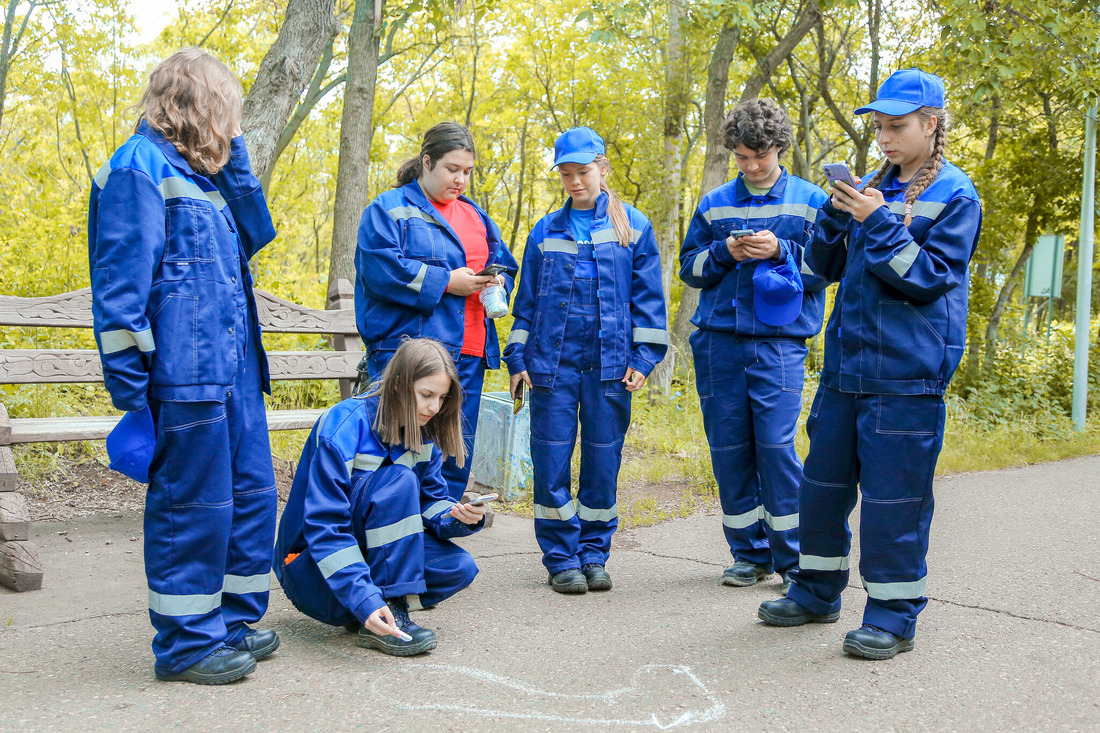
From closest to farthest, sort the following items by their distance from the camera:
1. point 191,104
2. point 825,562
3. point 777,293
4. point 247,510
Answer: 1. point 191,104
2. point 247,510
3. point 825,562
4. point 777,293

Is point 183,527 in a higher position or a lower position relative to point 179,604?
higher

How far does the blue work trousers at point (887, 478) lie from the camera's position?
3.15m

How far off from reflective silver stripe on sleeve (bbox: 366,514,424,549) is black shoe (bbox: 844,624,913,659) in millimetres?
1614

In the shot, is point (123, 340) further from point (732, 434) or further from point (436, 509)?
point (732, 434)

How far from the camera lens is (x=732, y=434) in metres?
4.08

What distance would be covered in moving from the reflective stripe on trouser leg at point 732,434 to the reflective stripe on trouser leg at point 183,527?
2128mm

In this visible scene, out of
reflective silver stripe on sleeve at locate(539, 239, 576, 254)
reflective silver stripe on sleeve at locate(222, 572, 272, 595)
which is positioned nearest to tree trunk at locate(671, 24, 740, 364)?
reflective silver stripe on sleeve at locate(539, 239, 576, 254)

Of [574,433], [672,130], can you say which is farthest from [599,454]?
[672,130]

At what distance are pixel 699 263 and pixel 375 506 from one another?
1894 millimetres

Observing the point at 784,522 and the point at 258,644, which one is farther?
the point at 784,522

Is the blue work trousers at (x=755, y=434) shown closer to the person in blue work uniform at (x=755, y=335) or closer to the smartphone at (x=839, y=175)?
the person in blue work uniform at (x=755, y=335)

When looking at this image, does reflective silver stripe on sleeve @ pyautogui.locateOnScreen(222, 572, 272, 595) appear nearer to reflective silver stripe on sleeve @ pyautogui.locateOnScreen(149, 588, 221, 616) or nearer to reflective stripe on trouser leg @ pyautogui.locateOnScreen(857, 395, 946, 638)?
reflective silver stripe on sleeve @ pyautogui.locateOnScreen(149, 588, 221, 616)

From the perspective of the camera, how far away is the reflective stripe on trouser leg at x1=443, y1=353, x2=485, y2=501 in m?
4.12

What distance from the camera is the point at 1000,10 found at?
8.91m
